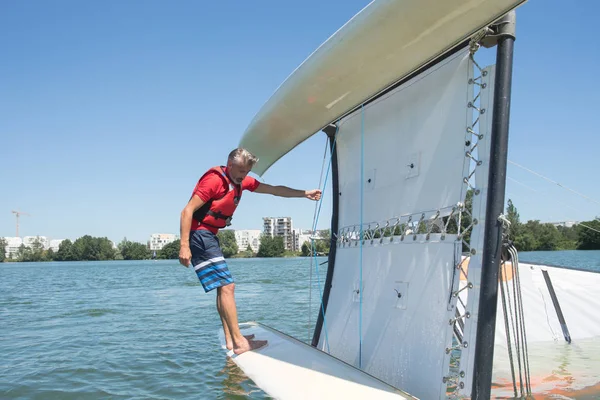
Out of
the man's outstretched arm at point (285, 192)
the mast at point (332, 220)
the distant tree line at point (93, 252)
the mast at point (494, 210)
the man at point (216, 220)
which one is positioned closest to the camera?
the mast at point (494, 210)

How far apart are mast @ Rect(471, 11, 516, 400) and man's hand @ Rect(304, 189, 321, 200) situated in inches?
88.8

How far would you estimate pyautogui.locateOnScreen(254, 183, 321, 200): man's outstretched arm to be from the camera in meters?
4.83

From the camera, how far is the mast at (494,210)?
2777mm

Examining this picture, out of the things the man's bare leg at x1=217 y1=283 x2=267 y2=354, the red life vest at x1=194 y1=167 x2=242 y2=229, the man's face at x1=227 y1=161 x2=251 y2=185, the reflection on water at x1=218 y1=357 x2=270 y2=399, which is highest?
the man's face at x1=227 y1=161 x2=251 y2=185

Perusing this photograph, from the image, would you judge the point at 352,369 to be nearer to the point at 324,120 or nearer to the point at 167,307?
the point at 324,120

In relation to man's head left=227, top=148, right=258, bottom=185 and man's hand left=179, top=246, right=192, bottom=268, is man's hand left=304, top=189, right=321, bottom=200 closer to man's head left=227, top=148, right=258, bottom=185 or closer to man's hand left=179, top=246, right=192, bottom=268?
man's head left=227, top=148, right=258, bottom=185

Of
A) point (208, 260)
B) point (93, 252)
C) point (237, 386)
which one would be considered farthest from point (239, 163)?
point (93, 252)

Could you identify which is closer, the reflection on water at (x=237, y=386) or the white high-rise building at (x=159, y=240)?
the reflection on water at (x=237, y=386)

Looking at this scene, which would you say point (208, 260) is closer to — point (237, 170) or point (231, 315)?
point (231, 315)

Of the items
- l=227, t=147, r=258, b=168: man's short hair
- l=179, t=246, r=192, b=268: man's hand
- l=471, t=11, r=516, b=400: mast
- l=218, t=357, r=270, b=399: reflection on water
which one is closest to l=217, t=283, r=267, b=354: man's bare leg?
l=218, t=357, r=270, b=399: reflection on water

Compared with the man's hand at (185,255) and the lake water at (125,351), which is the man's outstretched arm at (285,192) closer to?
the man's hand at (185,255)

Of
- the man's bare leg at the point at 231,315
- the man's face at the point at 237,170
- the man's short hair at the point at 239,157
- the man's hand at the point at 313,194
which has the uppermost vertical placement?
the man's short hair at the point at 239,157

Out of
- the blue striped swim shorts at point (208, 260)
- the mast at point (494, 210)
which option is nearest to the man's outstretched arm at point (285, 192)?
the blue striped swim shorts at point (208, 260)

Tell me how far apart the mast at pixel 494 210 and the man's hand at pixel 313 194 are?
2.26 m
